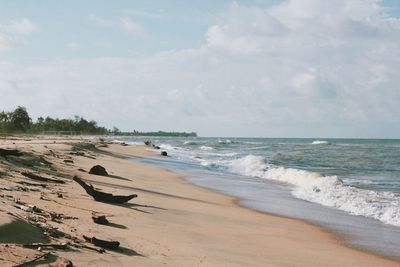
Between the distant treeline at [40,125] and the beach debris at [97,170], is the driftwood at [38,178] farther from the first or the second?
the distant treeline at [40,125]

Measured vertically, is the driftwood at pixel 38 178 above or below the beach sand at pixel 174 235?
above

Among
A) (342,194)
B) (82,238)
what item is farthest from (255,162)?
(82,238)

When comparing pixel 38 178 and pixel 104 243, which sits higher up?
pixel 38 178

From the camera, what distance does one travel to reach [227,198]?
59.5 ft

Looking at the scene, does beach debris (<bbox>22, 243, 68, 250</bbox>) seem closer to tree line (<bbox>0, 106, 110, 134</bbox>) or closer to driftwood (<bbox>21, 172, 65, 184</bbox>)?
driftwood (<bbox>21, 172, 65, 184</bbox>)

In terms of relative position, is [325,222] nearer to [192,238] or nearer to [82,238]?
[192,238]

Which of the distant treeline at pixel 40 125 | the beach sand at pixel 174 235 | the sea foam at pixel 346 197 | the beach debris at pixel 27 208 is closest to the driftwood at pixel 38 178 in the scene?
the beach sand at pixel 174 235

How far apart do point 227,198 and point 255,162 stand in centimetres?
2069

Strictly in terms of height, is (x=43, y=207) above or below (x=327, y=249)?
above

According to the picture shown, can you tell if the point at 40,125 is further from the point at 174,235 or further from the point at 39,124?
the point at 174,235

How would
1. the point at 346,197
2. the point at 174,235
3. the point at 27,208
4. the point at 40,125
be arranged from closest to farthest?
the point at 27,208, the point at 174,235, the point at 346,197, the point at 40,125

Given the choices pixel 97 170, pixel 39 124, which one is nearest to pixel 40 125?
pixel 39 124

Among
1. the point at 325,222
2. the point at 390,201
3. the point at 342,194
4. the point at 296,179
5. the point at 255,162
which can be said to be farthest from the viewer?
the point at 255,162

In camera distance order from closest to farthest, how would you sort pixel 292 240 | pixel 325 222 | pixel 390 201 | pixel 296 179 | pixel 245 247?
pixel 245 247 < pixel 292 240 < pixel 325 222 < pixel 390 201 < pixel 296 179
